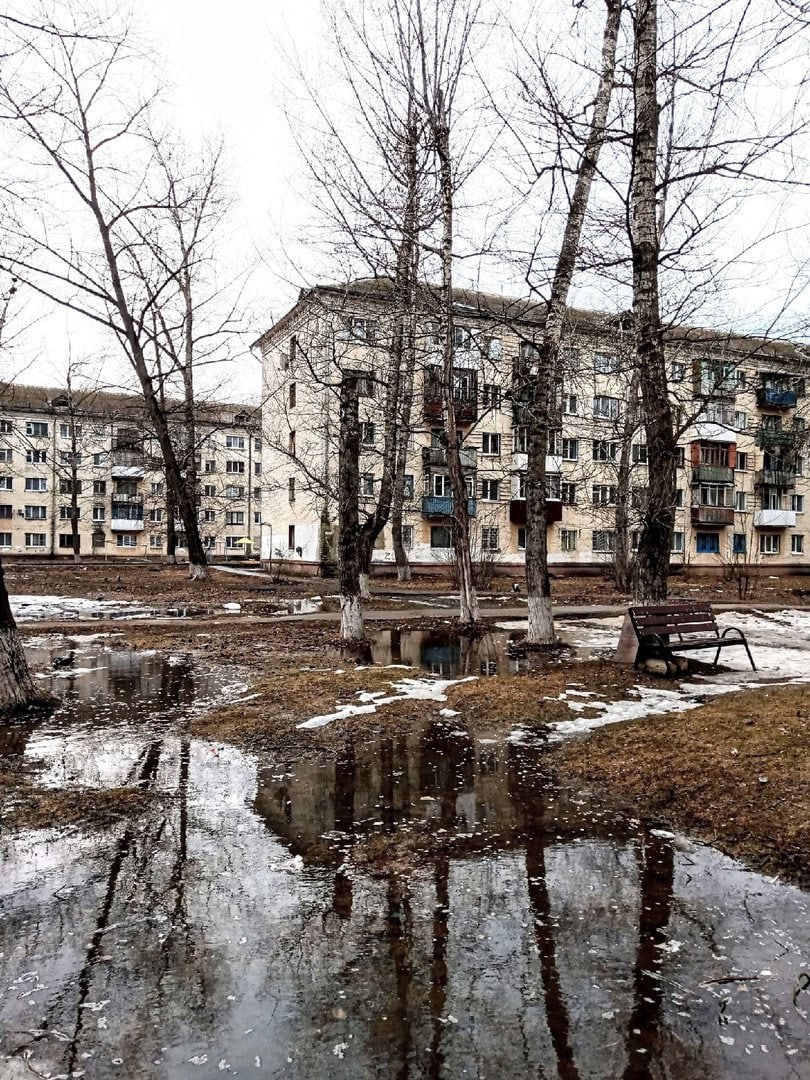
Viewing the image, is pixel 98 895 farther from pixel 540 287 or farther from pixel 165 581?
pixel 165 581

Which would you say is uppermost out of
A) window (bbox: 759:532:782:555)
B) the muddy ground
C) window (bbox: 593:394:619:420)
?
window (bbox: 593:394:619:420)

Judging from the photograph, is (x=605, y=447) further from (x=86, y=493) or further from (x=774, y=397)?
(x=86, y=493)

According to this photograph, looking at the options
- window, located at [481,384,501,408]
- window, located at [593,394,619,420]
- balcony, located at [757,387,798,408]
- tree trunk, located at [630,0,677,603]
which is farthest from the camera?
window, located at [593,394,619,420]

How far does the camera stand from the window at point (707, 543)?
144ft

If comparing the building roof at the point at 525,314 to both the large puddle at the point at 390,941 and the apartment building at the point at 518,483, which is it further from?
the large puddle at the point at 390,941

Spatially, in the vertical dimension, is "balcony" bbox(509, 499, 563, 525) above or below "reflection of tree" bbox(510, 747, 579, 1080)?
above

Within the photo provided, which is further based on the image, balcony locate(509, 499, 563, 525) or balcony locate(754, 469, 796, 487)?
balcony locate(754, 469, 796, 487)

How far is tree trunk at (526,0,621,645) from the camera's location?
9.97 m

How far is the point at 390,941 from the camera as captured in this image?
317 centimetres

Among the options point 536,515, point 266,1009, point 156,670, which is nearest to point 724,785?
point 266,1009

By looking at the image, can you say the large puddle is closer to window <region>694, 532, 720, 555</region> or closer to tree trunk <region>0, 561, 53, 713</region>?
tree trunk <region>0, 561, 53, 713</region>

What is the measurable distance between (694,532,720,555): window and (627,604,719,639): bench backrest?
37010 mm

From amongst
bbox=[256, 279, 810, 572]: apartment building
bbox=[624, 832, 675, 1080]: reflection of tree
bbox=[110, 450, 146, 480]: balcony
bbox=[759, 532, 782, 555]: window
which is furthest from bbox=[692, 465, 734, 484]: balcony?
bbox=[624, 832, 675, 1080]: reflection of tree

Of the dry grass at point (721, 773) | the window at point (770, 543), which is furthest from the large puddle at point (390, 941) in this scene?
the window at point (770, 543)
